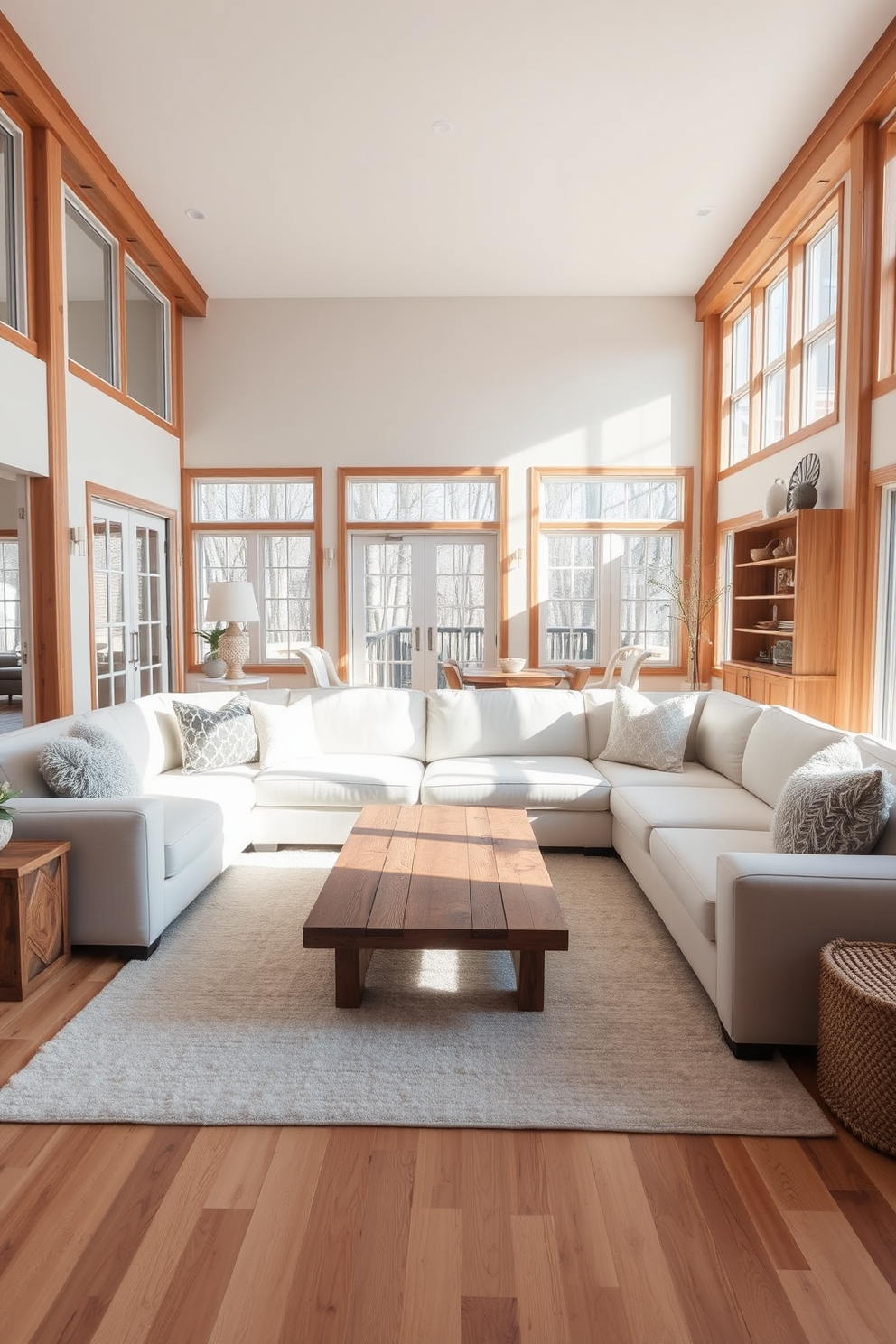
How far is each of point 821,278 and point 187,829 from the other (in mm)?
5530

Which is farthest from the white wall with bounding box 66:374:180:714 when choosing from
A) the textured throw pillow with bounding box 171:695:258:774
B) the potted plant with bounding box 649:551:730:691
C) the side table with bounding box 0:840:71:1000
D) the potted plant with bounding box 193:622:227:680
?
the potted plant with bounding box 649:551:730:691

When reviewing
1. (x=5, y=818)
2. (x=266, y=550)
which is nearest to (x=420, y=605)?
(x=266, y=550)

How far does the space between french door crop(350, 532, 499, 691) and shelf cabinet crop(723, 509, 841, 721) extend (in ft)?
8.00

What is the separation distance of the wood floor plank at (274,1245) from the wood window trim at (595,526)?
20.9 ft

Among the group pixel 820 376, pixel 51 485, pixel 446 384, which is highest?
pixel 446 384

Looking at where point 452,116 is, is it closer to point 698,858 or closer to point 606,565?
point 606,565

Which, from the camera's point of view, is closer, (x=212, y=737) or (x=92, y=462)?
(x=212, y=737)

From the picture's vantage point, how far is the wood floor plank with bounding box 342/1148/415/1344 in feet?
4.90

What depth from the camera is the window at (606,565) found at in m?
8.12

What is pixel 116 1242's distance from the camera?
169 centimetres

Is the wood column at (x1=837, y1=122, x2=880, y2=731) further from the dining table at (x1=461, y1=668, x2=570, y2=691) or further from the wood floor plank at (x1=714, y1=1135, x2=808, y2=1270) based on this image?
the wood floor plank at (x1=714, y1=1135, x2=808, y2=1270)

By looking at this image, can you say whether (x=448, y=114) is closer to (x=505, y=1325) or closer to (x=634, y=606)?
(x=634, y=606)

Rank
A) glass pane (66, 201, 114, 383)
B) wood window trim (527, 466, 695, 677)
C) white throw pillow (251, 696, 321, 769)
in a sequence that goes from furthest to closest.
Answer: wood window trim (527, 466, 695, 677), glass pane (66, 201, 114, 383), white throw pillow (251, 696, 321, 769)

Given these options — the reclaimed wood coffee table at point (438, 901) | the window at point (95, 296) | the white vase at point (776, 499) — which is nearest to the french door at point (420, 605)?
the window at point (95, 296)
